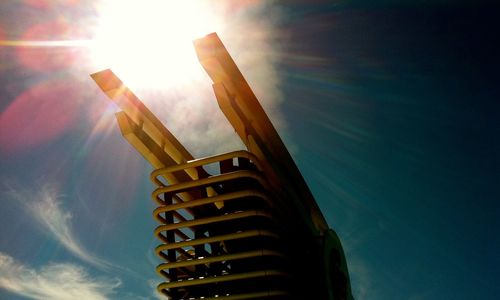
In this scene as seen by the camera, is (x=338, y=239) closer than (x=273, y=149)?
No

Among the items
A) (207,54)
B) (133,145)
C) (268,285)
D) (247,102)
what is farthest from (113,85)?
(268,285)

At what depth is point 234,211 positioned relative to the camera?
612 cm

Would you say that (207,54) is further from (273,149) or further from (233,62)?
(273,149)

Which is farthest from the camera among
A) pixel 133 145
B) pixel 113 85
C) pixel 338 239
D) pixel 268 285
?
pixel 338 239

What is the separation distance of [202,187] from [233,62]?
1.92 m

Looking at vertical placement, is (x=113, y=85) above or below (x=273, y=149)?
above

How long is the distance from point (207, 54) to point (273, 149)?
6.65ft

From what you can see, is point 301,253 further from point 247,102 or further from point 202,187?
point 247,102

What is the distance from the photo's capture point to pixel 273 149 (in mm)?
6727

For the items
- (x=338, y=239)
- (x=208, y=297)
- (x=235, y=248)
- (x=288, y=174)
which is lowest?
(x=208, y=297)

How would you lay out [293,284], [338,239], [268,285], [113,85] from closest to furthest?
1. [268,285]
2. [293,284]
3. [113,85]
4. [338,239]

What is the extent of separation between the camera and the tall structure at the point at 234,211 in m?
5.50

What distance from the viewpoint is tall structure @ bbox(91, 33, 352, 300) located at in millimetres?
5504

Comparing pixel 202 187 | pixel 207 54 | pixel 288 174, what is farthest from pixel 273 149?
pixel 207 54
